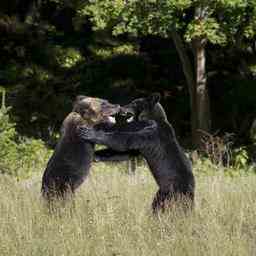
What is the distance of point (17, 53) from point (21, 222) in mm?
15206

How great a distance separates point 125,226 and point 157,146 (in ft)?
2.38

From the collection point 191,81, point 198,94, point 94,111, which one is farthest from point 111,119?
point 191,81

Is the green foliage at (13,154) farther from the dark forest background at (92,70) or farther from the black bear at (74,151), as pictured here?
the dark forest background at (92,70)

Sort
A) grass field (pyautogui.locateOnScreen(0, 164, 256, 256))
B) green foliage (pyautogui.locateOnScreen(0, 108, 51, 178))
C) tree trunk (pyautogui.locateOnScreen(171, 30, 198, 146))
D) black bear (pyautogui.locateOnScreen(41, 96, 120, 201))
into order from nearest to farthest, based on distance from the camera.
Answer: grass field (pyautogui.locateOnScreen(0, 164, 256, 256)) → black bear (pyautogui.locateOnScreen(41, 96, 120, 201)) → green foliage (pyautogui.locateOnScreen(0, 108, 51, 178)) → tree trunk (pyautogui.locateOnScreen(171, 30, 198, 146))

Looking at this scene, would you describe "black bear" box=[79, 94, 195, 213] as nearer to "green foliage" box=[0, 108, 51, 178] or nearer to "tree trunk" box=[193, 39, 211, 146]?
"green foliage" box=[0, 108, 51, 178]

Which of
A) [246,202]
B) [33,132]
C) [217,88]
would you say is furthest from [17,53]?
[246,202]

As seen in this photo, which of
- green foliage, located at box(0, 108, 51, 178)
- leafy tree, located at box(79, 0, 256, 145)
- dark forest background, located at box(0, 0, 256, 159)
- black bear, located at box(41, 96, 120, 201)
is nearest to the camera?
black bear, located at box(41, 96, 120, 201)

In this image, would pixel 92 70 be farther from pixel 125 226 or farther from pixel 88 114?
pixel 125 226

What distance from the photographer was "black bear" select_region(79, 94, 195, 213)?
5.83 meters

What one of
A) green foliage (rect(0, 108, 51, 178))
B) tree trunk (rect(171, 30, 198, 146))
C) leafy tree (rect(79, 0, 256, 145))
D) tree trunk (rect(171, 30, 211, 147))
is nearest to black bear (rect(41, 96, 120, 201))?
green foliage (rect(0, 108, 51, 178))

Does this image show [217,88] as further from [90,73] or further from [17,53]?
[17,53]

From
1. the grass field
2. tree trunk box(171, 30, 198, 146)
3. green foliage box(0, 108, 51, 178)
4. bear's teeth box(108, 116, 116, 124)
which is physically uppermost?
tree trunk box(171, 30, 198, 146)

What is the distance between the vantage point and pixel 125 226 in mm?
5598

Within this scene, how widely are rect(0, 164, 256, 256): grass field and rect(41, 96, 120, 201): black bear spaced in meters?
0.20
